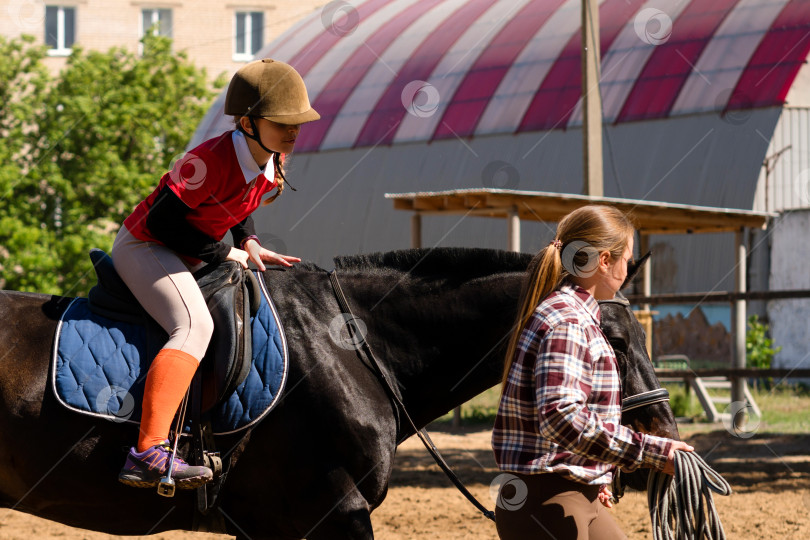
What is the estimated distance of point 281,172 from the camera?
3.90 meters

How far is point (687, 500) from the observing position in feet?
9.04

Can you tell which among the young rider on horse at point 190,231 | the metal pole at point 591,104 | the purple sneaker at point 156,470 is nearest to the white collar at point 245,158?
the young rider on horse at point 190,231

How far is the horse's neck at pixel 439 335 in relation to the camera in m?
3.94

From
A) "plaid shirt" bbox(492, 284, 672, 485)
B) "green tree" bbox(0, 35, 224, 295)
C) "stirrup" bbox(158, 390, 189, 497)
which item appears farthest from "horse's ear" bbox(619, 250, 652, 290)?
"green tree" bbox(0, 35, 224, 295)

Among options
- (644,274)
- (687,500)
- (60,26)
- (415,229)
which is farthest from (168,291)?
(60,26)

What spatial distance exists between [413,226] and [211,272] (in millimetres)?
7941

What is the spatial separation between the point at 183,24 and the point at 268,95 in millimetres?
32889

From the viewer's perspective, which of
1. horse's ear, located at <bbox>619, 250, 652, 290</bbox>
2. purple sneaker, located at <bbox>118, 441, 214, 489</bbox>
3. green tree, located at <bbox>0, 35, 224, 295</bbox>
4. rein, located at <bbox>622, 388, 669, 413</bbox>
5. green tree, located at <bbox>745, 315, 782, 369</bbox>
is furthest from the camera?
green tree, located at <bbox>0, 35, 224, 295</bbox>

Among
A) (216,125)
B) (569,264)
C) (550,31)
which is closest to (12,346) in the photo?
(569,264)

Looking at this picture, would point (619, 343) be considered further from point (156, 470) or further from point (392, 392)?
point (156, 470)

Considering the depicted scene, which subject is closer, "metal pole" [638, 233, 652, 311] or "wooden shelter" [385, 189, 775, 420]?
"wooden shelter" [385, 189, 775, 420]

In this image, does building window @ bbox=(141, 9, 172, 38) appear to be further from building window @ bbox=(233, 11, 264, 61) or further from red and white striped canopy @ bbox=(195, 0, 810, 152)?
red and white striped canopy @ bbox=(195, 0, 810, 152)

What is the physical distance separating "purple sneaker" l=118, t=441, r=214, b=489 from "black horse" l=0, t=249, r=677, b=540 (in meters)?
0.17

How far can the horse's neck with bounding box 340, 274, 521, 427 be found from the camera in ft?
12.9
